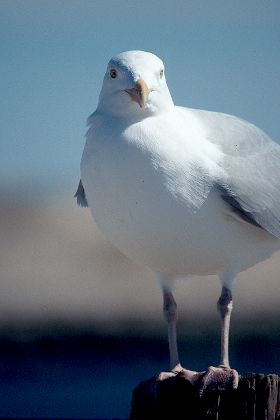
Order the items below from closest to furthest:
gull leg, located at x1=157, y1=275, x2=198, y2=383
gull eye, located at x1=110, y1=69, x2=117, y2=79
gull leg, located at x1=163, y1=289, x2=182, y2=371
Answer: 1. gull eye, located at x1=110, y1=69, x2=117, y2=79
2. gull leg, located at x1=157, y1=275, x2=198, y2=383
3. gull leg, located at x1=163, y1=289, x2=182, y2=371

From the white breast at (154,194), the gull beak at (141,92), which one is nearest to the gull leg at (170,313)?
the white breast at (154,194)

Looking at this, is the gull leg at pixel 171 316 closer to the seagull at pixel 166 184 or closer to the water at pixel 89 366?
the seagull at pixel 166 184

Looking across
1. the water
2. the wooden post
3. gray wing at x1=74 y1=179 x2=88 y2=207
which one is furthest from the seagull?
the water

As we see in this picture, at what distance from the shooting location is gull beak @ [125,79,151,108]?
6.91m

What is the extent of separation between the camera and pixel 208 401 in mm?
6086

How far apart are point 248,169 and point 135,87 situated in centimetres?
112

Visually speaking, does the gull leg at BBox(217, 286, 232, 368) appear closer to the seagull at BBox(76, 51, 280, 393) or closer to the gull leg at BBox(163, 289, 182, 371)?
the seagull at BBox(76, 51, 280, 393)

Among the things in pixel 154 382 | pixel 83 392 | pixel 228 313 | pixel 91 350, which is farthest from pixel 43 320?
pixel 154 382

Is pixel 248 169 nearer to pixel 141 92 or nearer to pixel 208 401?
pixel 141 92

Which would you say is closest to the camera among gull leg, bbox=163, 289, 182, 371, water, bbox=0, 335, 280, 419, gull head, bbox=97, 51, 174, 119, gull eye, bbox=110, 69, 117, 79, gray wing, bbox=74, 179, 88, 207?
gull head, bbox=97, 51, 174, 119

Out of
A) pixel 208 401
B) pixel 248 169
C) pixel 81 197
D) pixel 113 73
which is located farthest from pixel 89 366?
pixel 208 401

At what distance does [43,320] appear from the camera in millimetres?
19109

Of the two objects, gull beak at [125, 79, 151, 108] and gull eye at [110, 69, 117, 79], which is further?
gull eye at [110, 69, 117, 79]

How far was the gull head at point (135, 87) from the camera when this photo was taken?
698 centimetres
